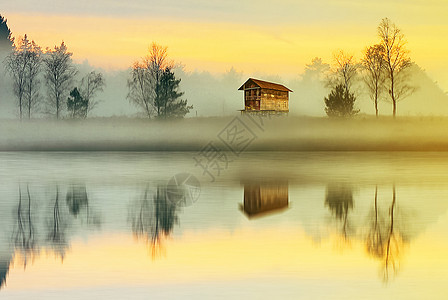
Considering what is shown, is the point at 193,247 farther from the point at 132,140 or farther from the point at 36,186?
the point at 132,140

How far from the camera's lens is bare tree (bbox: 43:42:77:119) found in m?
101

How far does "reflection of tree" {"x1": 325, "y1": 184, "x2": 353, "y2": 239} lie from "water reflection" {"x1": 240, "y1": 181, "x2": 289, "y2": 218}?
211 centimetres

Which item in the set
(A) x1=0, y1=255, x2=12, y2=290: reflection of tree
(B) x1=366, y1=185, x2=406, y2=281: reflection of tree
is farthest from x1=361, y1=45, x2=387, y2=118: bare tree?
A: (A) x1=0, y1=255, x2=12, y2=290: reflection of tree

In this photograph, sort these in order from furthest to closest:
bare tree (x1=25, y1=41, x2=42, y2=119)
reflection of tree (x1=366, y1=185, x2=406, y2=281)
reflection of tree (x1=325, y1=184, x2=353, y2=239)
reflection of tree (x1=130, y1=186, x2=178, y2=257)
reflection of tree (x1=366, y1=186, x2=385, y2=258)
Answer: bare tree (x1=25, y1=41, x2=42, y2=119), reflection of tree (x1=325, y1=184, x2=353, y2=239), reflection of tree (x1=130, y1=186, x2=178, y2=257), reflection of tree (x1=366, y1=186, x2=385, y2=258), reflection of tree (x1=366, y1=185, x2=406, y2=281)

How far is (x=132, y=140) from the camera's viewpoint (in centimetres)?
9944

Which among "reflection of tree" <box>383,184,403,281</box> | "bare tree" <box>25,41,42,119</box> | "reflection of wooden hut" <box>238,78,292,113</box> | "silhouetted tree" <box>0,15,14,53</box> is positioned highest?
"silhouetted tree" <box>0,15,14,53</box>

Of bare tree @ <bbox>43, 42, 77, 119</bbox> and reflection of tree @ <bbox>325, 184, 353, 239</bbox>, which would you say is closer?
reflection of tree @ <bbox>325, 184, 353, 239</bbox>

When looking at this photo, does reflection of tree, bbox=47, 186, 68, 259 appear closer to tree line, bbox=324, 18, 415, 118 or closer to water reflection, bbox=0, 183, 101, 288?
water reflection, bbox=0, 183, 101, 288

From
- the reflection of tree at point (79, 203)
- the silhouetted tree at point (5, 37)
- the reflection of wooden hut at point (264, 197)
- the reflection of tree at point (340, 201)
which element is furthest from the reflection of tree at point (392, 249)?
the silhouetted tree at point (5, 37)

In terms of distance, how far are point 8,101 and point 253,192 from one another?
286 feet

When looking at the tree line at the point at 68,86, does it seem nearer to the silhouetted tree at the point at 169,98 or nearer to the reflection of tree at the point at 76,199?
the silhouetted tree at the point at 169,98

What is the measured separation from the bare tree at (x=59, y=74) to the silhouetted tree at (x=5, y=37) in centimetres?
2804

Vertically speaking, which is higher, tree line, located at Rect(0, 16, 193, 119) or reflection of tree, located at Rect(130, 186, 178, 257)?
tree line, located at Rect(0, 16, 193, 119)

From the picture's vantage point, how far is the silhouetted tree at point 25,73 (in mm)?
102438
